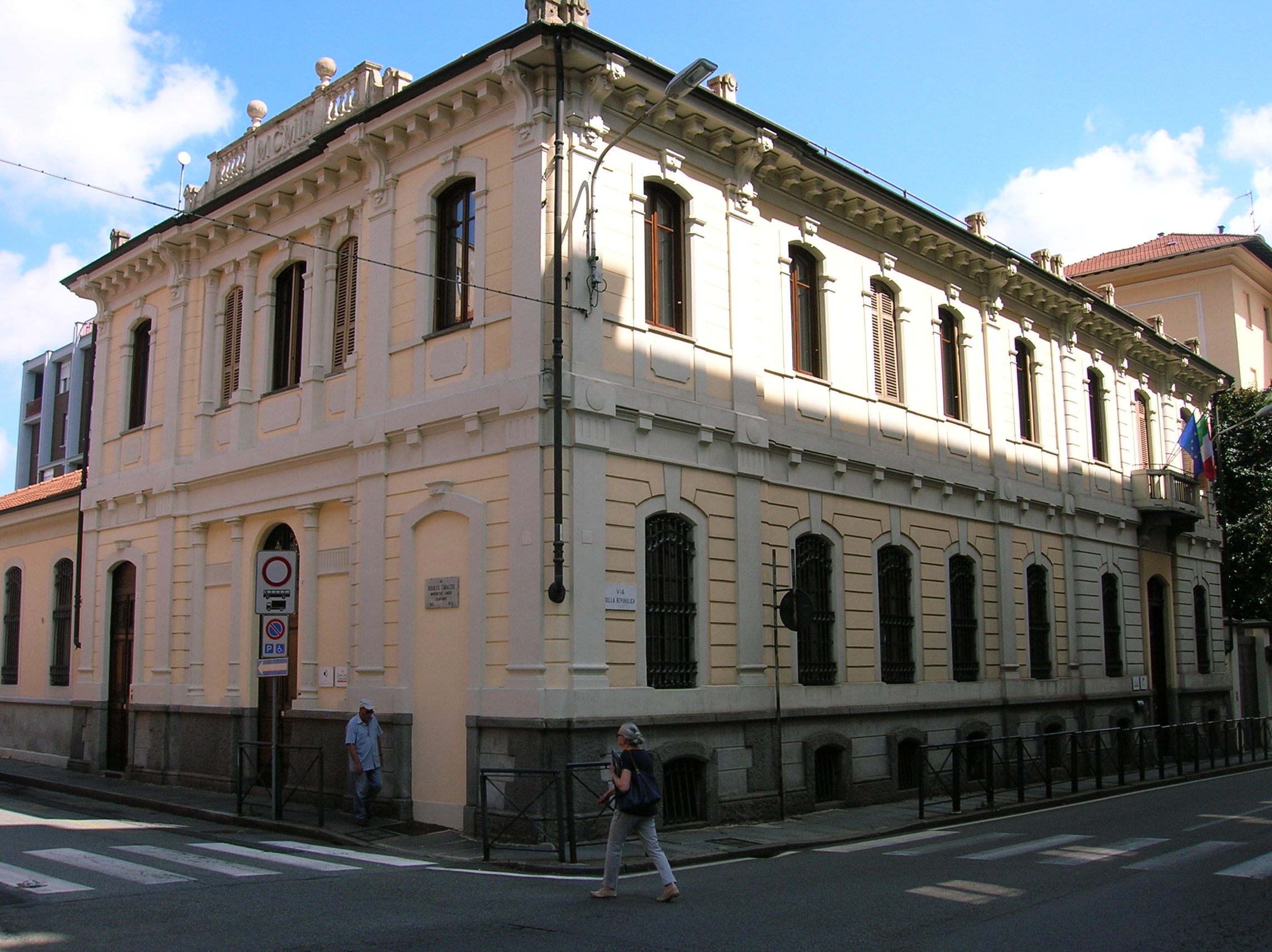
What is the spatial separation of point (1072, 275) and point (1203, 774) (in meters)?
23.1

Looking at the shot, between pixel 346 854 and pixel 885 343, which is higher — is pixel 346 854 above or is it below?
below

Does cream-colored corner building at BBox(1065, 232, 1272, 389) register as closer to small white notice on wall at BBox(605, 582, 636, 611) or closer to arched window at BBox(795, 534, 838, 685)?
arched window at BBox(795, 534, 838, 685)

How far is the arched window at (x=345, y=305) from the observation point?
17203mm

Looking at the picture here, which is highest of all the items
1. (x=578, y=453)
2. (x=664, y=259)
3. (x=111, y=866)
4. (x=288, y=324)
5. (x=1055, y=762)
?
(x=288, y=324)

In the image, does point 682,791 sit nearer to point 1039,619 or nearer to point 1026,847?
point 1026,847

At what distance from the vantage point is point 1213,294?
3759 cm

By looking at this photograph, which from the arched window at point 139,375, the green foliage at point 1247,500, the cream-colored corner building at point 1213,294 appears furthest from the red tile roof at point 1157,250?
the arched window at point 139,375

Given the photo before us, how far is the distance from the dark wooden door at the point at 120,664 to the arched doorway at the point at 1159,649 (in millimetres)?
21772

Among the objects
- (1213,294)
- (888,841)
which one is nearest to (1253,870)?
(888,841)

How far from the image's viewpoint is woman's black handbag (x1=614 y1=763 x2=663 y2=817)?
969 centimetres

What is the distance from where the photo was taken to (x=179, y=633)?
1969 cm

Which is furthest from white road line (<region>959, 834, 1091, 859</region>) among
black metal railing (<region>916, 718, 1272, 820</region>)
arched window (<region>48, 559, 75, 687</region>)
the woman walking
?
arched window (<region>48, 559, 75, 687</region>)

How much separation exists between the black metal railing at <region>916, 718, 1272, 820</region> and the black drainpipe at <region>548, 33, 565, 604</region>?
5.96 m

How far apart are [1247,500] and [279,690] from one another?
27306 millimetres
